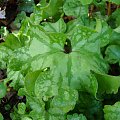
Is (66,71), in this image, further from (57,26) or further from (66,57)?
(57,26)

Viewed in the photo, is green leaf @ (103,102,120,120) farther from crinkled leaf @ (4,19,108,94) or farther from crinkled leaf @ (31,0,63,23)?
crinkled leaf @ (31,0,63,23)

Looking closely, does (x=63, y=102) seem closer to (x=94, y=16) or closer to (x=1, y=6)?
(x=94, y=16)

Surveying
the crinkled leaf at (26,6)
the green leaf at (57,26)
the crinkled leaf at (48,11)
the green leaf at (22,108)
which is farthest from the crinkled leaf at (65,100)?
the crinkled leaf at (26,6)

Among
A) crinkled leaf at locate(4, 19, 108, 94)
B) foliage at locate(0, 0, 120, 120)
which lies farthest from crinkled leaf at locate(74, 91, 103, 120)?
crinkled leaf at locate(4, 19, 108, 94)

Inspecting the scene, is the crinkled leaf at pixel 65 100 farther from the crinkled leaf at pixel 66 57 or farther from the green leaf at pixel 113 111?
the green leaf at pixel 113 111

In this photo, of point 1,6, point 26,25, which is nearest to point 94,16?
point 26,25

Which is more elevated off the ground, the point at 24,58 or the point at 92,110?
the point at 24,58

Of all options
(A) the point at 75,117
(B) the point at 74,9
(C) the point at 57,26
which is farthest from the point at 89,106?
(B) the point at 74,9
